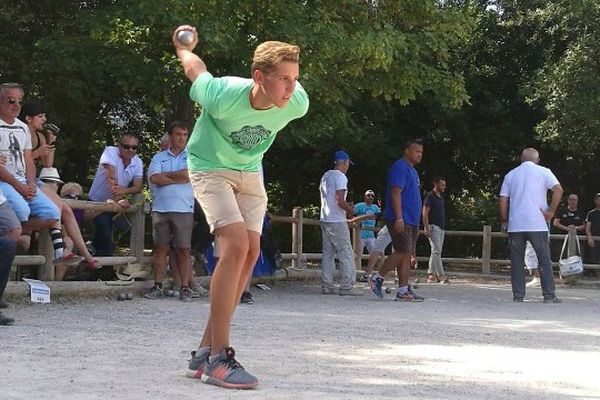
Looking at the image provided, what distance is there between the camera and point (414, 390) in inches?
220

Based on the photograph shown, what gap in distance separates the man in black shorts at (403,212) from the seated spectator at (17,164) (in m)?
4.32

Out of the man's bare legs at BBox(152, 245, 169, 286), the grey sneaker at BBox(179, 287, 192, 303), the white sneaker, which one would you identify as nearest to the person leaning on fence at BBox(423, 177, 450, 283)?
the white sneaker

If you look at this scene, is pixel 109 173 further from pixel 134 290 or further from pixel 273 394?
pixel 273 394

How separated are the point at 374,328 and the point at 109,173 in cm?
413

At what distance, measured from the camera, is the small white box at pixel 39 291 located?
988cm

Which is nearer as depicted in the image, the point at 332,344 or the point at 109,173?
the point at 332,344

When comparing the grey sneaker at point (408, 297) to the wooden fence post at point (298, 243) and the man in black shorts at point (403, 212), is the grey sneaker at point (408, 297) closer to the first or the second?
the man in black shorts at point (403, 212)

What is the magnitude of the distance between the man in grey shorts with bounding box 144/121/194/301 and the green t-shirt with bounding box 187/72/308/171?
18.0 feet

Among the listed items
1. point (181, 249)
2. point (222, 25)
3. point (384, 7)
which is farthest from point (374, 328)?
point (384, 7)

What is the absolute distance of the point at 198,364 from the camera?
18.7ft

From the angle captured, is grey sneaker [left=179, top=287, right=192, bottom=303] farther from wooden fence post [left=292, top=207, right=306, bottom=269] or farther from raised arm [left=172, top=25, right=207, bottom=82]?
raised arm [left=172, top=25, right=207, bottom=82]

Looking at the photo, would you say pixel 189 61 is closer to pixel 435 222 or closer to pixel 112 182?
pixel 112 182

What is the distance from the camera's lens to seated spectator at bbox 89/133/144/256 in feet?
38.3

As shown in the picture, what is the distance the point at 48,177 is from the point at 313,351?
435cm
